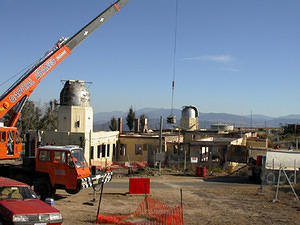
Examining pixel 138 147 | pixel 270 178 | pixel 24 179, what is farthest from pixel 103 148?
pixel 24 179

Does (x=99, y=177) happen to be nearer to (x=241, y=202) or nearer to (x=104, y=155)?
(x=241, y=202)

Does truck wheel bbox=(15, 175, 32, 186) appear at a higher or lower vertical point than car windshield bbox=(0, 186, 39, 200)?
lower

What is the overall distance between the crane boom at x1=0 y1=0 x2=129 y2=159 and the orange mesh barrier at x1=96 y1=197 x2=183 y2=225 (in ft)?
25.9

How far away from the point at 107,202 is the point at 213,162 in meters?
16.3

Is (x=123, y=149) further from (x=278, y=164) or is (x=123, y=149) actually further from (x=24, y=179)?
(x=24, y=179)

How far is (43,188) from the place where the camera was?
51.1ft

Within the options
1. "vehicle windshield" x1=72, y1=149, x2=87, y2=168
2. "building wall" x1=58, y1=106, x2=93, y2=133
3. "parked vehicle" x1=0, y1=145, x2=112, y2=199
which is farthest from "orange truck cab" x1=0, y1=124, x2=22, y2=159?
"building wall" x1=58, y1=106, x2=93, y2=133

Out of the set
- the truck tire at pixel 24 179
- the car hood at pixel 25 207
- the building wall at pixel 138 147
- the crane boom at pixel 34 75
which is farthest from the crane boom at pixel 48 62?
the building wall at pixel 138 147

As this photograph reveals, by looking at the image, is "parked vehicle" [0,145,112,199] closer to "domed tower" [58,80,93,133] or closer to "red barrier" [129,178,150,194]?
"red barrier" [129,178,150,194]

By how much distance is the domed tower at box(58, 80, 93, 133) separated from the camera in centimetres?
3416

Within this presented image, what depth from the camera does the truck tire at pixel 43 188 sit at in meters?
15.5

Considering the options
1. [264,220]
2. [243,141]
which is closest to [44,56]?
[264,220]

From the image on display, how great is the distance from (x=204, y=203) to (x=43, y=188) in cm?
743

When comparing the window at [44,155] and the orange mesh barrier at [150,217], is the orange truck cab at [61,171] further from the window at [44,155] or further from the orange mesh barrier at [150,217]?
the orange mesh barrier at [150,217]
